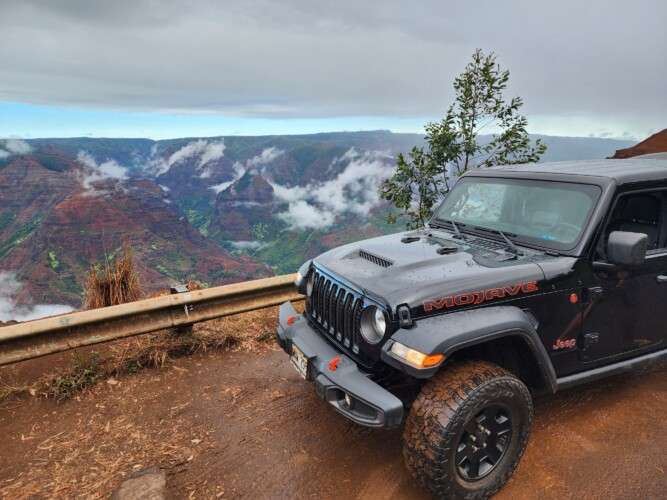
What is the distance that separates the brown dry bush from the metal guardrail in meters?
0.94

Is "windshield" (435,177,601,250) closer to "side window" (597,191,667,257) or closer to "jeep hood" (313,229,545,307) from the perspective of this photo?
"jeep hood" (313,229,545,307)

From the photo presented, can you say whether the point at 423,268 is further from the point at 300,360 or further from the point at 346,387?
the point at 300,360

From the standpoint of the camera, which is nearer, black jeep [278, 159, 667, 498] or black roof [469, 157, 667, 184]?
black jeep [278, 159, 667, 498]

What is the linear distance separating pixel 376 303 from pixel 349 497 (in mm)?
1210

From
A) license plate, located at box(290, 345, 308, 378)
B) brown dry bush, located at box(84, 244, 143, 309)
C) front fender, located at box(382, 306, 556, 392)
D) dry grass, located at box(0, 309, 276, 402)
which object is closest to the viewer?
front fender, located at box(382, 306, 556, 392)

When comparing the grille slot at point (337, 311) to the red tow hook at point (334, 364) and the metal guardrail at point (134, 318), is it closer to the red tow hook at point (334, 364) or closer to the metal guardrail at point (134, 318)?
the red tow hook at point (334, 364)

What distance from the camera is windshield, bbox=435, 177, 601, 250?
308 centimetres

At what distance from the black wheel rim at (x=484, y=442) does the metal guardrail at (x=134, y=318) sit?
275cm

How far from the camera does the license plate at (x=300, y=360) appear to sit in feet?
9.79

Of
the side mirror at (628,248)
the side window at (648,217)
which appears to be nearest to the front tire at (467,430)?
the side mirror at (628,248)

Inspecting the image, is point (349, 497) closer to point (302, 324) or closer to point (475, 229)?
point (302, 324)

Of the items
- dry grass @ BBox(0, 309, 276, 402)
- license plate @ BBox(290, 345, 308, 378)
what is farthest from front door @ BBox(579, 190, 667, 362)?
dry grass @ BBox(0, 309, 276, 402)

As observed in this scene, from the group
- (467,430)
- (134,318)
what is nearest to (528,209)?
(467,430)

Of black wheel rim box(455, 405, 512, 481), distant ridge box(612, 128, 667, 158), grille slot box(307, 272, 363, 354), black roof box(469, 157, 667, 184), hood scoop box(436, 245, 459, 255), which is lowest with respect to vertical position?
black wheel rim box(455, 405, 512, 481)
